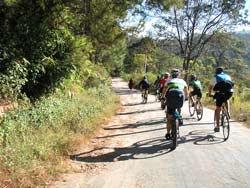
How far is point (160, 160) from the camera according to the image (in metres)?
10.1

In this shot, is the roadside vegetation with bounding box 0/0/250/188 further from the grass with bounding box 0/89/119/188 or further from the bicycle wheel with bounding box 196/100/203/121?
the bicycle wheel with bounding box 196/100/203/121

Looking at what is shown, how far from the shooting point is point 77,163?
989cm

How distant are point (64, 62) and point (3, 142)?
5.16 meters

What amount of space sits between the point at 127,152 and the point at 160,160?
130 centimetres

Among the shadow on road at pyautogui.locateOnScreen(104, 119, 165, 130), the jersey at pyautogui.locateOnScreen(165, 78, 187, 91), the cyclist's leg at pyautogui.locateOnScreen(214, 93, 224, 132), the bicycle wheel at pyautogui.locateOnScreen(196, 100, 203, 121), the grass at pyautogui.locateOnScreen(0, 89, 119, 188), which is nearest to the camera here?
the grass at pyautogui.locateOnScreen(0, 89, 119, 188)

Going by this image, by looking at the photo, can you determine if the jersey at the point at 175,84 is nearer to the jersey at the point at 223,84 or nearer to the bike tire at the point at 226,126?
the jersey at the point at 223,84

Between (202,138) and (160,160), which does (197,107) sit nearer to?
(202,138)

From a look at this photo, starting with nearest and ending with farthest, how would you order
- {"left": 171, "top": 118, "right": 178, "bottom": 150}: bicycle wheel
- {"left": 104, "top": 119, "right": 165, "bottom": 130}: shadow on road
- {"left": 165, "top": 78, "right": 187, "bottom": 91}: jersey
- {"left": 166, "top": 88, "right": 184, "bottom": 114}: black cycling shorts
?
{"left": 171, "top": 118, "right": 178, "bottom": 150}: bicycle wheel, {"left": 166, "top": 88, "right": 184, "bottom": 114}: black cycling shorts, {"left": 165, "top": 78, "right": 187, "bottom": 91}: jersey, {"left": 104, "top": 119, "right": 165, "bottom": 130}: shadow on road

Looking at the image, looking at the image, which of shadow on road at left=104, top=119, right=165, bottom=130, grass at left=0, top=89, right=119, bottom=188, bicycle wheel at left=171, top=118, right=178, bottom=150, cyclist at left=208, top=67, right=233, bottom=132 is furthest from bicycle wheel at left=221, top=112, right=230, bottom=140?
shadow on road at left=104, top=119, right=165, bottom=130

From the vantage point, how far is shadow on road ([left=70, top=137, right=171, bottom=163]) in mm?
10438

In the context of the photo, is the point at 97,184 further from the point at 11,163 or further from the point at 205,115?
the point at 205,115

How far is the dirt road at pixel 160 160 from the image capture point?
27.4 ft

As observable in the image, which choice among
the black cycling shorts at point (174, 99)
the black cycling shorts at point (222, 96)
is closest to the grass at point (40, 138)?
the black cycling shorts at point (174, 99)

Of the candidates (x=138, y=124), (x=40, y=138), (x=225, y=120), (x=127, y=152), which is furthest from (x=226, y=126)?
(x=40, y=138)
